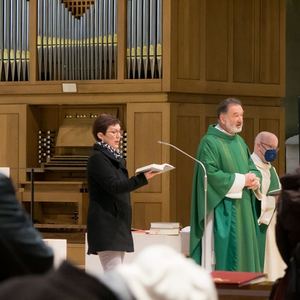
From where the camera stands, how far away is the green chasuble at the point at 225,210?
26.3ft

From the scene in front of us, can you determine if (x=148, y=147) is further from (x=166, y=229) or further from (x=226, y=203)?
(x=226, y=203)

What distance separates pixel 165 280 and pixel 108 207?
5.56 metres

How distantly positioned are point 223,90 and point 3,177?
8.35m

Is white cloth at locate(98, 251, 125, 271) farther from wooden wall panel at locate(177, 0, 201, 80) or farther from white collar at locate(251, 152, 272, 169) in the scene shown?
wooden wall panel at locate(177, 0, 201, 80)

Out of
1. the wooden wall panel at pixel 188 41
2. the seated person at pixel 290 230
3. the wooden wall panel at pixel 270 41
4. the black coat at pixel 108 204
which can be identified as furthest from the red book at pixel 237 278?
the wooden wall panel at pixel 270 41

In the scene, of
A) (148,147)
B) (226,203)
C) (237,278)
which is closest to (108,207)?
(226,203)

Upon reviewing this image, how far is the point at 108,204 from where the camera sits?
7.10 metres

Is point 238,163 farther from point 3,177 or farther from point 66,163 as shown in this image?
point 3,177

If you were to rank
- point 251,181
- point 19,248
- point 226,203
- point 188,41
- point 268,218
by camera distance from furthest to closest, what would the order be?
point 188,41 → point 268,218 → point 226,203 → point 251,181 → point 19,248

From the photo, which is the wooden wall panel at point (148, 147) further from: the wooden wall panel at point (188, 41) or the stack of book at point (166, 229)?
the stack of book at point (166, 229)

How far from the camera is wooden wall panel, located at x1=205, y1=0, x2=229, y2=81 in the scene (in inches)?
417

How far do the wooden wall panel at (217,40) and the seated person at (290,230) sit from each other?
717 centimetres

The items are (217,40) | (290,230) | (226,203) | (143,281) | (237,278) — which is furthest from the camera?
(217,40)

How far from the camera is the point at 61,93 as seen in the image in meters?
10.6
